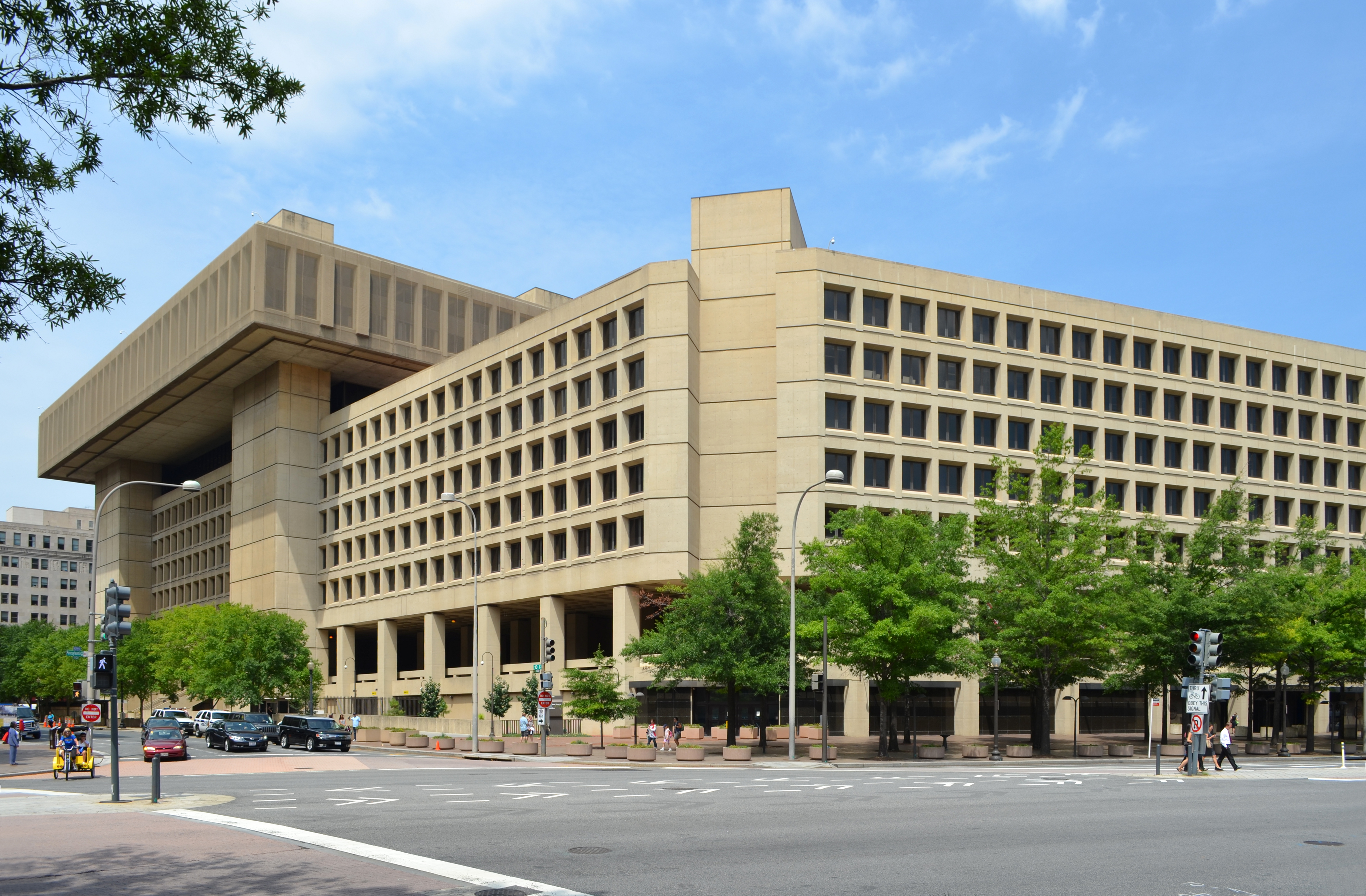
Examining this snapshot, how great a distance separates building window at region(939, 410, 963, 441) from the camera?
64.7 m

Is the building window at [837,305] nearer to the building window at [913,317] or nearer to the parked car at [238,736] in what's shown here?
the building window at [913,317]

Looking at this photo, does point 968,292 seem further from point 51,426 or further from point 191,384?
point 51,426

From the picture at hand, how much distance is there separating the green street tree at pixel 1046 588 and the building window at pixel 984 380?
13.8 m

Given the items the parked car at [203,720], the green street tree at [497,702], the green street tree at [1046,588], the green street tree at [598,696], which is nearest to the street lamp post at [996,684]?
the green street tree at [1046,588]

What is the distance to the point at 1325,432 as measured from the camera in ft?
252

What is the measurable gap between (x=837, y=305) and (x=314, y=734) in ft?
114

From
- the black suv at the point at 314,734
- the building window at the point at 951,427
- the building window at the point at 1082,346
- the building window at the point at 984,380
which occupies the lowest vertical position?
the black suv at the point at 314,734

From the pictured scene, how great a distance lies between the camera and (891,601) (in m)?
44.0

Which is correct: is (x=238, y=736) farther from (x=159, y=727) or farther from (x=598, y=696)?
(x=598, y=696)

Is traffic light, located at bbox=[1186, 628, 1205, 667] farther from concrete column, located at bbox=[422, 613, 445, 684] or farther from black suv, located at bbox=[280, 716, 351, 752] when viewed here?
concrete column, located at bbox=[422, 613, 445, 684]

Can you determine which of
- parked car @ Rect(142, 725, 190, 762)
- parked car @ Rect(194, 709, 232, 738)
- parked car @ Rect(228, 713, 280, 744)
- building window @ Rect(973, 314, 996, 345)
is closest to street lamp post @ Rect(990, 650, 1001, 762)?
building window @ Rect(973, 314, 996, 345)

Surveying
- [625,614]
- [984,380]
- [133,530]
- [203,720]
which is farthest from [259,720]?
[133,530]

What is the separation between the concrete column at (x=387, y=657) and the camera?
3273 inches

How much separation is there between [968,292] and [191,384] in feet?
205
